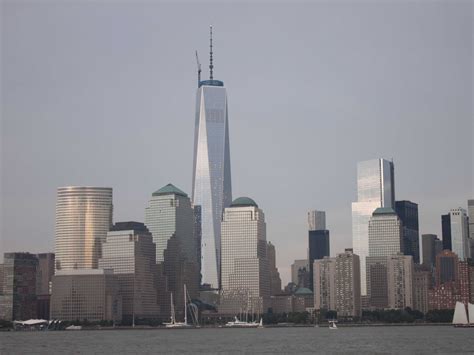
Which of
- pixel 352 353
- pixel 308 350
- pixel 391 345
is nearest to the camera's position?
pixel 352 353

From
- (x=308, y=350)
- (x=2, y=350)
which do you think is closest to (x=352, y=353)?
(x=308, y=350)

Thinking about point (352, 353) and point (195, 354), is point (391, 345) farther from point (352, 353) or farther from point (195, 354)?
point (195, 354)

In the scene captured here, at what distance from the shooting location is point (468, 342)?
547ft

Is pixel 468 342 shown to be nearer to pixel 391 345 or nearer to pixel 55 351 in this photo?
pixel 391 345

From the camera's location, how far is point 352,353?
138625 mm

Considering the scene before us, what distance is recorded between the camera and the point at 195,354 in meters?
142

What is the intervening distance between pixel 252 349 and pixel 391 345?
21750 millimetres

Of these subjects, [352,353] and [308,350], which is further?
[308,350]

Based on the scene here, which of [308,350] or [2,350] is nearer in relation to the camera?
[308,350]

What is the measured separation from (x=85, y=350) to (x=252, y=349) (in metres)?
25.2

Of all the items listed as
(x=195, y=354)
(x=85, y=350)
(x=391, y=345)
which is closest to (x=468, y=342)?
(x=391, y=345)

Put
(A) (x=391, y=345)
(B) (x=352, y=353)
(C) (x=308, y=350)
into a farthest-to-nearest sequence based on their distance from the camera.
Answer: (A) (x=391, y=345) → (C) (x=308, y=350) → (B) (x=352, y=353)

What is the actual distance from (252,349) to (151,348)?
17.0 metres

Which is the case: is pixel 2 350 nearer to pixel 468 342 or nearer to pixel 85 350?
pixel 85 350
